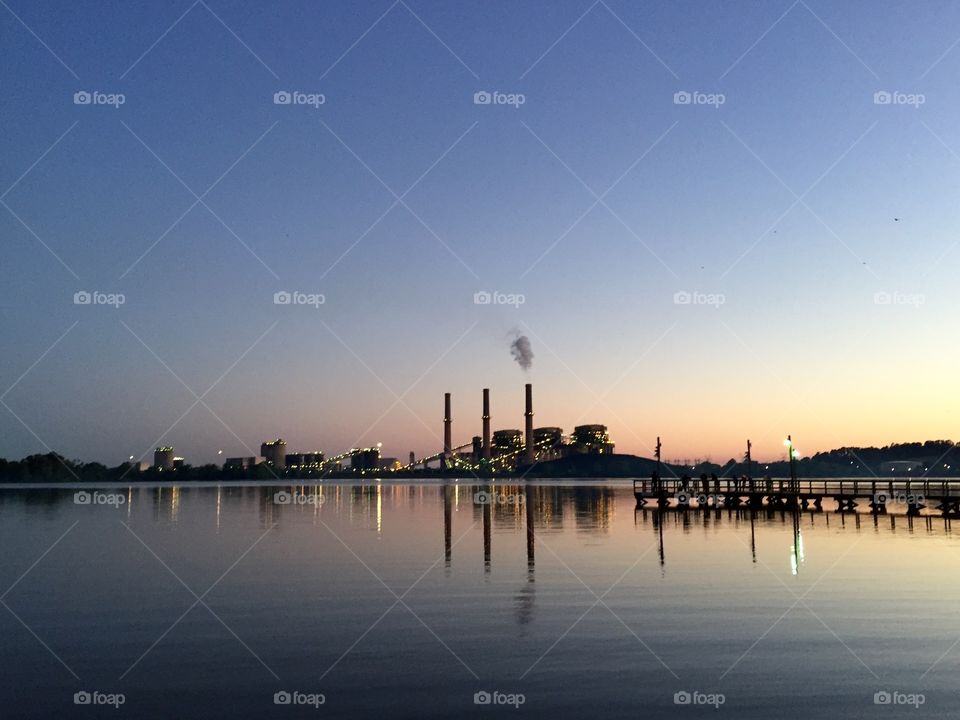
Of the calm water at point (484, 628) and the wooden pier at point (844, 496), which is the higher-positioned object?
the wooden pier at point (844, 496)

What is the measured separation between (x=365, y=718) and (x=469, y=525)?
48.0 meters

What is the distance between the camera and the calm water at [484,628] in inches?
639

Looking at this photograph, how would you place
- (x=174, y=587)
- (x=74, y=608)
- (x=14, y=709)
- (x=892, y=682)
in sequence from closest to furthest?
(x=14, y=709), (x=892, y=682), (x=74, y=608), (x=174, y=587)

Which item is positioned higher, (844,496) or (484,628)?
(844,496)

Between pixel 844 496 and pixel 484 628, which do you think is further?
pixel 844 496

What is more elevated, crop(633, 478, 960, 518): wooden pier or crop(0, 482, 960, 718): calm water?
crop(633, 478, 960, 518): wooden pier

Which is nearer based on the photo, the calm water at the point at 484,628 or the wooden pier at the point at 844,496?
the calm water at the point at 484,628

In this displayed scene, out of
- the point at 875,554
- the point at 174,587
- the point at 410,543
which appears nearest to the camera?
the point at 174,587

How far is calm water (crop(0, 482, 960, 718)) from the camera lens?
53.3 feet

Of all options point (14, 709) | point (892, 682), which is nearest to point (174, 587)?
point (14, 709)

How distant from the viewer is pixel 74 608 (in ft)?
86.6

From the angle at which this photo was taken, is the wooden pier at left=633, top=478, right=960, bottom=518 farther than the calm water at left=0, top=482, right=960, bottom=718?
Yes

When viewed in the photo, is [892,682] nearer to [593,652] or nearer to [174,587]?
[593,652]

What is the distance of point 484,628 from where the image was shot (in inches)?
886
